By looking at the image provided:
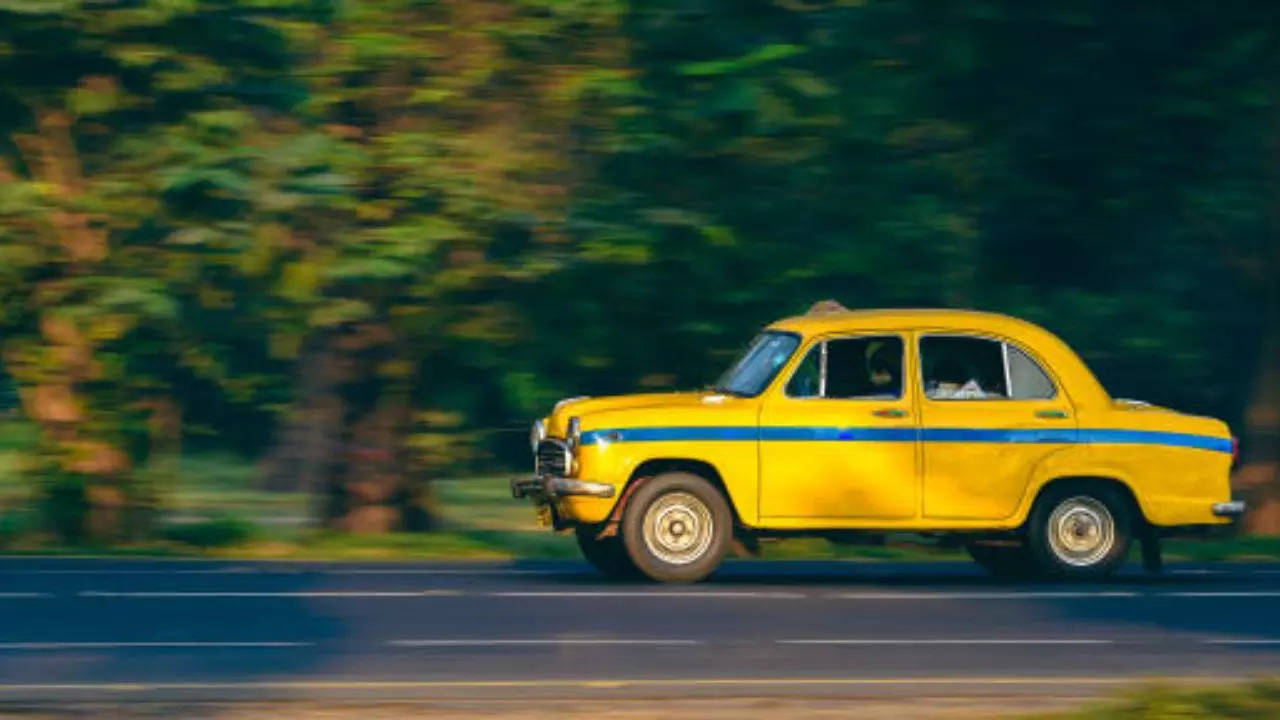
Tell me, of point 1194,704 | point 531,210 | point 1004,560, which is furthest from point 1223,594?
point 531,210

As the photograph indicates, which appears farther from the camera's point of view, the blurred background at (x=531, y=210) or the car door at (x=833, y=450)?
the blurred background at (x=531, y=210)

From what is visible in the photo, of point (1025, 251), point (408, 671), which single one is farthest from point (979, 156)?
point (408, 671)

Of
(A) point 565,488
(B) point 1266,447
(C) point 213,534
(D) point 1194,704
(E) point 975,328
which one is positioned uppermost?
(E) point 975,328

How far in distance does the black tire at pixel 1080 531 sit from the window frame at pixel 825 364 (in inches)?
46.7

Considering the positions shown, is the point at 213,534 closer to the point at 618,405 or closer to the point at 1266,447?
the point at 618,405

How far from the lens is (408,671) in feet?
36.8

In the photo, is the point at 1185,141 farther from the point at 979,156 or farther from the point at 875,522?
the point at 875,522

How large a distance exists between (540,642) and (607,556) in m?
4.16

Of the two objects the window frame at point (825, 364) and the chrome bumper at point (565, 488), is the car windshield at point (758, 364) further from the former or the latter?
the chrome bumper at point (565, 488)

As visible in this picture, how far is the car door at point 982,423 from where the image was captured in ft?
52.7

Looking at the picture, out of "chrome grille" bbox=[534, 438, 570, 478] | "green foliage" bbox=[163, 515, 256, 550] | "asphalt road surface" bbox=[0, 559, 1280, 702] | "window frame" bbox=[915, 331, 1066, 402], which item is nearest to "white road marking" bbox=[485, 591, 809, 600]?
"asphalt road surface" bbox=[0, 559, 1280, 702]

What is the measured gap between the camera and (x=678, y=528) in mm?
15969

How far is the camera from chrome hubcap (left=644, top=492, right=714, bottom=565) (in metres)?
15.9

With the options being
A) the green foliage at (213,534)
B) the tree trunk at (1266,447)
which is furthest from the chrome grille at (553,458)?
the tree trunk at (1266,447)
